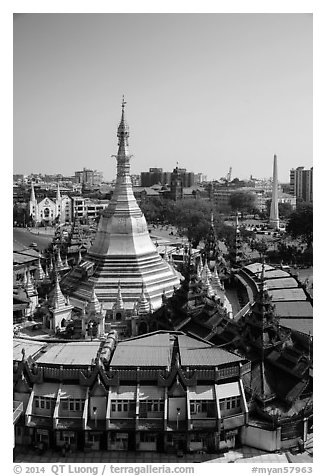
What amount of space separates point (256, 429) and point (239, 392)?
0.71 meters

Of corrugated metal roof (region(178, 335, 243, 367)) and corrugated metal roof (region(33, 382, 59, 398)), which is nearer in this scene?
corrugated metal roof (region(33, 382, 59, 398))

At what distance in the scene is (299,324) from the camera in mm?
13195

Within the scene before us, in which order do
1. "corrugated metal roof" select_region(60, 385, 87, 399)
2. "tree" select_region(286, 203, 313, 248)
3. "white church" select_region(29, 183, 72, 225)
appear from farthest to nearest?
"white church" select_region(29, 183, 72, 225), "tree" select_region(286, 203, 313, 248), "corrugated metal roof" select_region(60, 385, 87, 399)

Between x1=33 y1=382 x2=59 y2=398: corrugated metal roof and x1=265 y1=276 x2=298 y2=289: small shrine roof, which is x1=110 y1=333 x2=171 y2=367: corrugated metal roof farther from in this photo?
x1=265 y1=276 x2=298 y2=289: small shrine roof

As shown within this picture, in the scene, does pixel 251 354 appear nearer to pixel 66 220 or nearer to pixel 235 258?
pixel 235 258

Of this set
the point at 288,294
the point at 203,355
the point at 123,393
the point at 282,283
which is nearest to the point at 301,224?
the point at 282,283

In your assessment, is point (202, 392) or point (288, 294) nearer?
point (202, 392)

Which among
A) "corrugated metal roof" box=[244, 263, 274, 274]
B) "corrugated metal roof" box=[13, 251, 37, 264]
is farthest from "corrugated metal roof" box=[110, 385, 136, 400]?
"corrugated metal roof" box=[13, 251, 37, 264]

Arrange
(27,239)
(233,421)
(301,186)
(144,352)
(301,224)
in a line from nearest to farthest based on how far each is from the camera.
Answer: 1. (233,421)
2. (144,352)
3. (301,224)
4. (27,239)
5. (301,186)

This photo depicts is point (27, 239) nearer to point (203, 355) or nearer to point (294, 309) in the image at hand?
point (294, 309)

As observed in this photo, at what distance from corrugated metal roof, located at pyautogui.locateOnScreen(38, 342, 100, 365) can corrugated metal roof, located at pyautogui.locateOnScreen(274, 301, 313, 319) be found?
19.3 feet

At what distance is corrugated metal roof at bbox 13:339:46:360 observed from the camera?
10.5 m

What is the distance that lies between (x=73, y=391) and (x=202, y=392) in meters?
2.42
